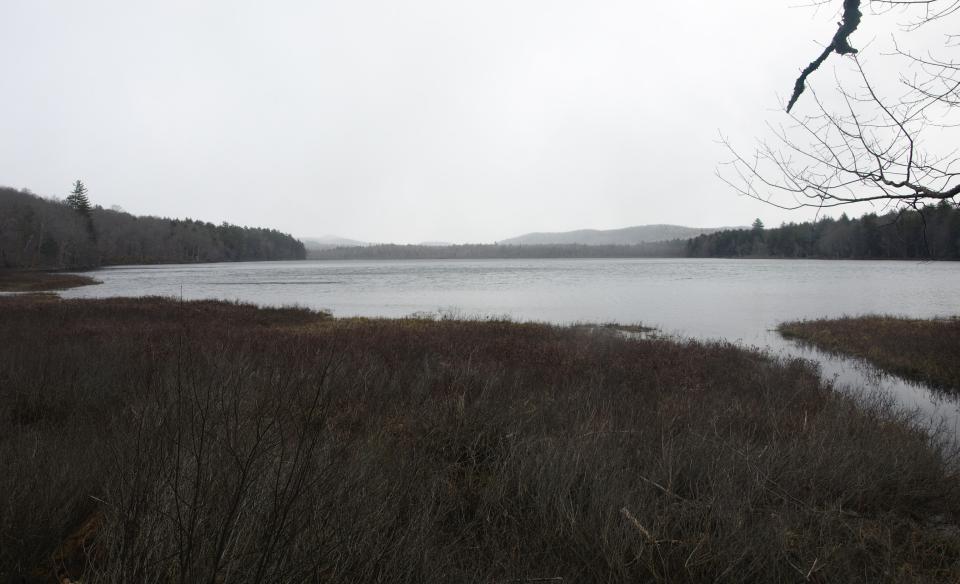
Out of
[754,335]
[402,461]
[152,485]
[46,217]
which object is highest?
[46,217]

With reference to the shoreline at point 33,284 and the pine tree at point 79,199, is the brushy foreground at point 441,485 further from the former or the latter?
the pine tree at point 79,199

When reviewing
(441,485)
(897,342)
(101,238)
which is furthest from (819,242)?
(101,238)

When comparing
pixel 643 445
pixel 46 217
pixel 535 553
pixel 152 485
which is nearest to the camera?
pixel 152 485

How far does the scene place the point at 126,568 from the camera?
1928mm

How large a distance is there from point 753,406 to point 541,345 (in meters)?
6.35

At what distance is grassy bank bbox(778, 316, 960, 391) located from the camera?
40.4 feet

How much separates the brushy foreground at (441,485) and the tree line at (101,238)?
99601mm

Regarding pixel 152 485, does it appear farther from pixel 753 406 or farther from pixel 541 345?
pixel 541 345

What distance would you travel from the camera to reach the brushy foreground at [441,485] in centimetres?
242

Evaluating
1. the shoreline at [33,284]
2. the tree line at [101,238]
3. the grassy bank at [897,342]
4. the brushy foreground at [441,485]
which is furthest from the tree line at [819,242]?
the tree line at [101,238]

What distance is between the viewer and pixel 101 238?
11256 cm

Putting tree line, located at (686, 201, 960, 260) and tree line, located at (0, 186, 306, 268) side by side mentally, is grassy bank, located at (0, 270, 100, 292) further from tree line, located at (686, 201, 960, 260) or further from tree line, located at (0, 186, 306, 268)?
tree line, located at (686, 201, 960, 260)

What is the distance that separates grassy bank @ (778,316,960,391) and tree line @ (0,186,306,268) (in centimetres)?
10393

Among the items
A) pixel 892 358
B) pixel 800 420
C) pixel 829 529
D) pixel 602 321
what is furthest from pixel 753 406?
pixel 602 321
